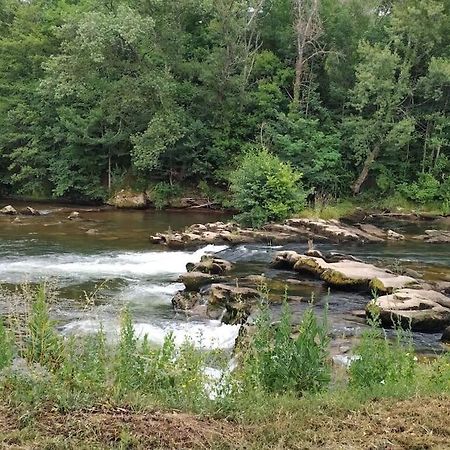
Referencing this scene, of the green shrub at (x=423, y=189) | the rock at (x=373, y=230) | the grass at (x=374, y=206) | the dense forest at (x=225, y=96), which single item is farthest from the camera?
the green shrub at (x=423, y=189)

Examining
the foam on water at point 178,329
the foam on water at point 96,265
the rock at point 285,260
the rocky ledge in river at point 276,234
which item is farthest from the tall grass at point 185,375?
the rocky ledge in river at point 276,234

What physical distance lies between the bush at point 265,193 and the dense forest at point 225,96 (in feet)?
10.8

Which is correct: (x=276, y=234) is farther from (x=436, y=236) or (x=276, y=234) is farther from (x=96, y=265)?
(x=96, y=265)

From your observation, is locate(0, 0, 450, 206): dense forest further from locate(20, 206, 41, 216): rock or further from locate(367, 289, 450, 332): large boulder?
locate(367, 289, 450, 332): large boulder

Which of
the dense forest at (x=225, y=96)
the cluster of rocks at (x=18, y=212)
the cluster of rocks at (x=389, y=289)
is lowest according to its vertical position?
the cluster of rocks at (x=18, y=212)

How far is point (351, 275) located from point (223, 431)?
1065 cm

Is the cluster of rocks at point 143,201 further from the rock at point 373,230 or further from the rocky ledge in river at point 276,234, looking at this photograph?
the rock at point 373,230

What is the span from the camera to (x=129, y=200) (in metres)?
33.3

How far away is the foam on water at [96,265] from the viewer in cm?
1639

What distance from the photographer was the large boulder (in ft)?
38.0

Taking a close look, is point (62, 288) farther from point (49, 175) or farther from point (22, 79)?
point (22, 79)

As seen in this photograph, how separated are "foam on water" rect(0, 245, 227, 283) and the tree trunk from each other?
14425 millimetres

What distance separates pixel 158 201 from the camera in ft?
108

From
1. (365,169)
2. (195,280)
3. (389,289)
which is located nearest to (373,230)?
(365,169)
